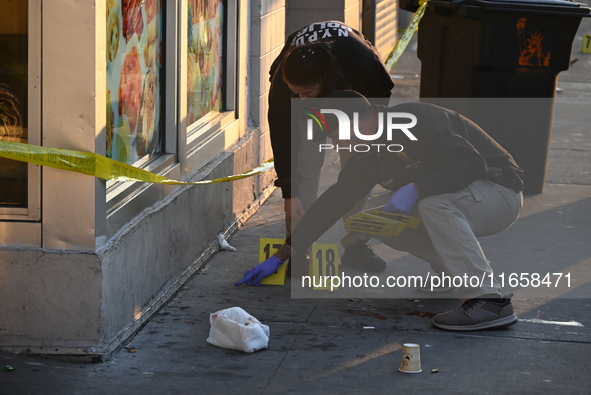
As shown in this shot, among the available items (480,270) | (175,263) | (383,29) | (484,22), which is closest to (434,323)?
(480,270)

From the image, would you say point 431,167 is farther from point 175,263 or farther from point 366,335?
point 175,263

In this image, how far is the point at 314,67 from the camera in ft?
17.6

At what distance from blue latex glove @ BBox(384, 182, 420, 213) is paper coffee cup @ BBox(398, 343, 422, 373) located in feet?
3.47

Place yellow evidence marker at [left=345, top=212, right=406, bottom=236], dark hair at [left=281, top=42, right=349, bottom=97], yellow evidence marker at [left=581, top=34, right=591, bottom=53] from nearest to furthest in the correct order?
dark hair at [left=281, top=42, right=349, bottom=97]
yellow evidence marker at [left=345, top=212, right=406, bottom=236]
yellow evidence marker at [left=581, top=34, right=591, bottom=53]

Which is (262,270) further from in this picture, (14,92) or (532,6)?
(532,6)

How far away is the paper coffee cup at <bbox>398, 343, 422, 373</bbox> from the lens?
176 inches

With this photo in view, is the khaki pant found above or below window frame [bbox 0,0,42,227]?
below

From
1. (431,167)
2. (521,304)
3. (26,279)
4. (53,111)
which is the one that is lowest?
(521,304)

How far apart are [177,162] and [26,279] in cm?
162

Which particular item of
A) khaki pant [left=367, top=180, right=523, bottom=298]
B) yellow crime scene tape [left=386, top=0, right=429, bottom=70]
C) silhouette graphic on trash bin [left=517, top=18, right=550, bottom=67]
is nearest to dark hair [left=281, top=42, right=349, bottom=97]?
khaki pant [left=367, top=180, right=523, bottom=298]

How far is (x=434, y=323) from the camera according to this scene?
5.14m

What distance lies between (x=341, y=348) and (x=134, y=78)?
1.76m

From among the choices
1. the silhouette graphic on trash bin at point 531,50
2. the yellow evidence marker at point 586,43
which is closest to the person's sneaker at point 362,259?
the silhouette graphic on trash bin at point 531,50

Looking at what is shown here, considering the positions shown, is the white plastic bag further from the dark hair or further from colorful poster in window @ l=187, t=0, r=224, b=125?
colorful poster in window @ l=187, t=0, r=224, b=125
